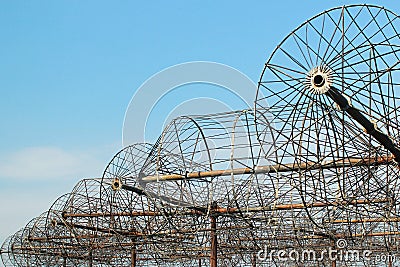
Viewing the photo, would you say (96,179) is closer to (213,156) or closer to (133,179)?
(133,179)

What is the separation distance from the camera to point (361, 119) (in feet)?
26.4

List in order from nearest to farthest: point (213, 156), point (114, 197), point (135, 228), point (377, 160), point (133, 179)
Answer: point (377, 160) < point (213, 156) < point (133, 179) < point (114, 197) < point (135, 228)

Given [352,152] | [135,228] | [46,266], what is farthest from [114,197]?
[46,266]

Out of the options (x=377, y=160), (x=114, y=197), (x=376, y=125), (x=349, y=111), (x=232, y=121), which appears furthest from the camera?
(x=114, y=197)

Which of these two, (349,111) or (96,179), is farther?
(96,179)

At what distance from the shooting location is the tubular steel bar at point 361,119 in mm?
7676

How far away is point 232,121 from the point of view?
48.7 feet

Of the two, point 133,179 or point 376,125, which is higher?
point 133,179

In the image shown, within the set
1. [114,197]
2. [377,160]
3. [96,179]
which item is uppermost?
[96,179]

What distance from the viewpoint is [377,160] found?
1018 cm

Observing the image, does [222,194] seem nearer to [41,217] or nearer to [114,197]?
[114,197]

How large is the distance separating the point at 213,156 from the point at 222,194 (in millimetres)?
1520

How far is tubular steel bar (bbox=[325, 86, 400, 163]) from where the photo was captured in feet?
25.2

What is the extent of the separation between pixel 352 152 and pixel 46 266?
24.0 metres
